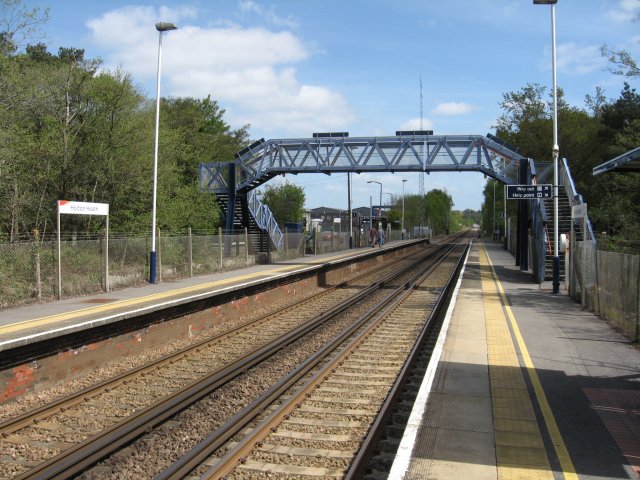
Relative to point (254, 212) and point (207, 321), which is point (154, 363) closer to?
point (207, 321)

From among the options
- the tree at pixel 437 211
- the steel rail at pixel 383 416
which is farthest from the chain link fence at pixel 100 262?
the tree at pixel 437 211

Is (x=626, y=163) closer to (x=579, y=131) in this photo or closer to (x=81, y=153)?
(x=81, y=153)

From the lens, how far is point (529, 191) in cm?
1989

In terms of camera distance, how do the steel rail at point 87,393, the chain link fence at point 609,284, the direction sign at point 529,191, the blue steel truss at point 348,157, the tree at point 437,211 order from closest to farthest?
the steel rail at point 87,393
the chain link fence at point 609,284
the direction sign at point 529,191
the blue steel truss at point 348,157
the tree at point 437,211

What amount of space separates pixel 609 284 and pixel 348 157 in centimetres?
2410

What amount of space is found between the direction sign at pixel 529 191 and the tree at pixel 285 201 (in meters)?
64.4

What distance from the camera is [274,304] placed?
18859 millimetres

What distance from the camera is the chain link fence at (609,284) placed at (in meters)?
10.9

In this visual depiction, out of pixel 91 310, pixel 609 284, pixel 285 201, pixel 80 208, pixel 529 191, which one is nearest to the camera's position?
pixel 91 310

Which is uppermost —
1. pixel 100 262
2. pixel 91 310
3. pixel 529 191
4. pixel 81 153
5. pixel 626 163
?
pixel 81 153

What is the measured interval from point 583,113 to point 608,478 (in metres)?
50.8

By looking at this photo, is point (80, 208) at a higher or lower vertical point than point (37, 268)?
higher

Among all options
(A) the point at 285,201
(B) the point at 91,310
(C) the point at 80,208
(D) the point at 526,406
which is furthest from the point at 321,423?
(A) the point at 285,201

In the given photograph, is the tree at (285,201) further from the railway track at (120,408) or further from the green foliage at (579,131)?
the railway track at (120,408)
